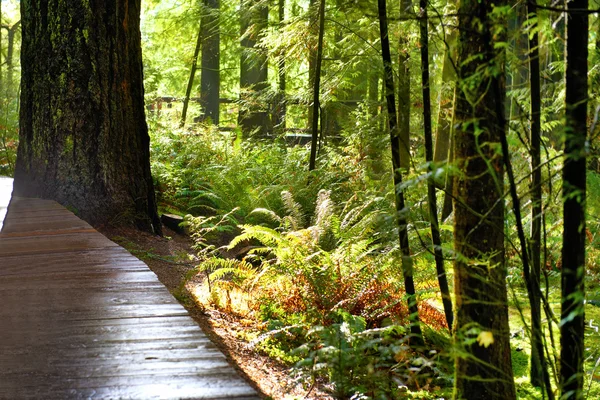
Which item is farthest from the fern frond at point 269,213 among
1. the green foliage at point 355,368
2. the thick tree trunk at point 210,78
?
the thick tree trunk at point 210,78

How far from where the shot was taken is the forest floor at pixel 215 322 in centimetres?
376

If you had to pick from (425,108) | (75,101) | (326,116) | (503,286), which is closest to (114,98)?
(75,101)

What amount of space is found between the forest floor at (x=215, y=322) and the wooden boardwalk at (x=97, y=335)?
1.03 meters

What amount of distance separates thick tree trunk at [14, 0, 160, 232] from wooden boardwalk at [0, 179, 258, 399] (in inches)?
90.7

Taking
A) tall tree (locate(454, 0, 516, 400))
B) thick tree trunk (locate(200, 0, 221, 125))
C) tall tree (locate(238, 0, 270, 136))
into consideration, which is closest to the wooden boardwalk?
tall tree (locate(454, 0, 516, 400))

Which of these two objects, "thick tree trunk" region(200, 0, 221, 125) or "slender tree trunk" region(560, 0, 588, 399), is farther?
"thick tree trunk" region(200, 0, 221, 125)

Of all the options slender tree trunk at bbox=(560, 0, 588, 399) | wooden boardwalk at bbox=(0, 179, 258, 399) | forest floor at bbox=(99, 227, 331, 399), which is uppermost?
slender tree trunk at bbox=(560, 0, 588, 399)

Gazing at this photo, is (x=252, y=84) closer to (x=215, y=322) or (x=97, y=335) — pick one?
(x=215, y=322)

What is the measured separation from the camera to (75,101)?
19.1 feet

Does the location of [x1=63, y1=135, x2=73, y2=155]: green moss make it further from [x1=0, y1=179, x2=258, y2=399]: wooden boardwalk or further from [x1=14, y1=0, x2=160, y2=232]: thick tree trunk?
[x1=0, y1=179, x2=258, y2=399]: wooden boardwalk

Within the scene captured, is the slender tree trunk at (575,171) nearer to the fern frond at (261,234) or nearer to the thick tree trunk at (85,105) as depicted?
the fern frond at (261,234)

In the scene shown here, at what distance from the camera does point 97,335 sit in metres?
2.33

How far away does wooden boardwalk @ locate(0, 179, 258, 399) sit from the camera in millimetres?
1878

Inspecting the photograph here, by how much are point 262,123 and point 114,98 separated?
11.5m
